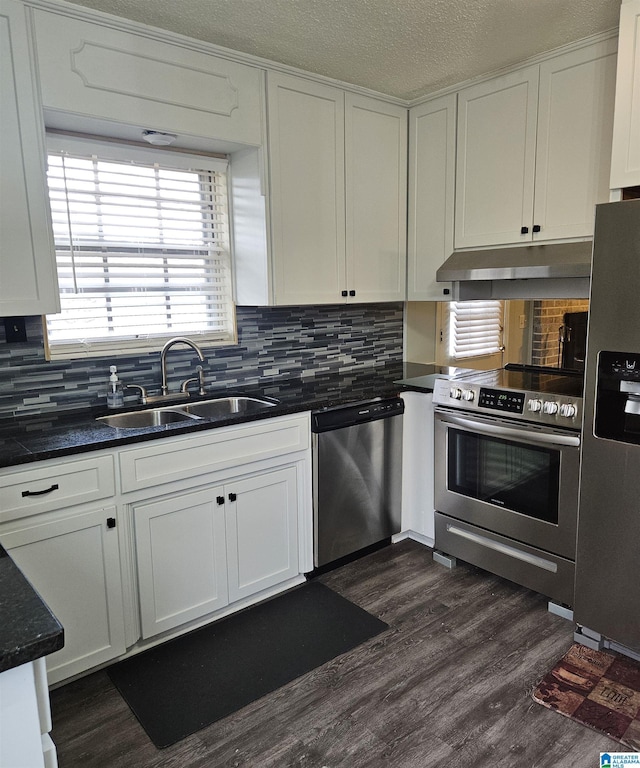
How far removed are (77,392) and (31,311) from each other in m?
0.51

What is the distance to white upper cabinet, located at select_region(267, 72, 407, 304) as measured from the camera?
286cm

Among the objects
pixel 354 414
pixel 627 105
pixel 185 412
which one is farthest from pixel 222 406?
pixel 627 105

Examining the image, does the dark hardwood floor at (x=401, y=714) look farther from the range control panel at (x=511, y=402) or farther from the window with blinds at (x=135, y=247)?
the window with blinds at (x=135, y=247)

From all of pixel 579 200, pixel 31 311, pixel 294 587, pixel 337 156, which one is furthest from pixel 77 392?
pixel 579 200

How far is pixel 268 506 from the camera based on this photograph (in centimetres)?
264

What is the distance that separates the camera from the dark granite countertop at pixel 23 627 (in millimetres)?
929

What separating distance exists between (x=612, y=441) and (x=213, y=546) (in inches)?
65.6

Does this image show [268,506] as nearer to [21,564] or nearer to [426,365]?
[21,564]

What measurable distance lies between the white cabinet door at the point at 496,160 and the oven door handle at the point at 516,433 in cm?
96

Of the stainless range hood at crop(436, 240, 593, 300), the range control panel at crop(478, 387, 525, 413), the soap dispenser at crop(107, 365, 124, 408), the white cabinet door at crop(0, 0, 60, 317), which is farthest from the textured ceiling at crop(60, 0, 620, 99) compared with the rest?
the range control panel at crop(478, 387, 525, 413)

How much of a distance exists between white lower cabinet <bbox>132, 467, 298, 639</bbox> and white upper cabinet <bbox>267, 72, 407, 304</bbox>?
3.34 ft

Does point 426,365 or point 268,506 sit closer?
point 268,506

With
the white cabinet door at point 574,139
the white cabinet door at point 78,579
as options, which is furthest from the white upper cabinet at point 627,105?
the white cabinet door at point 78,579

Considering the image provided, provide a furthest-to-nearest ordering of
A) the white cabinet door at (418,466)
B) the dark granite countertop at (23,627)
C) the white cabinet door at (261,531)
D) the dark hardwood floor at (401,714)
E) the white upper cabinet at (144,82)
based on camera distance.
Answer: the white cabinet door at (418,466) < the white cabinet door at (261,531) < the white upper cabinet at (144,82) < the dark hardwood floor at (401,714) < the dark granite countertop at (23,627)
